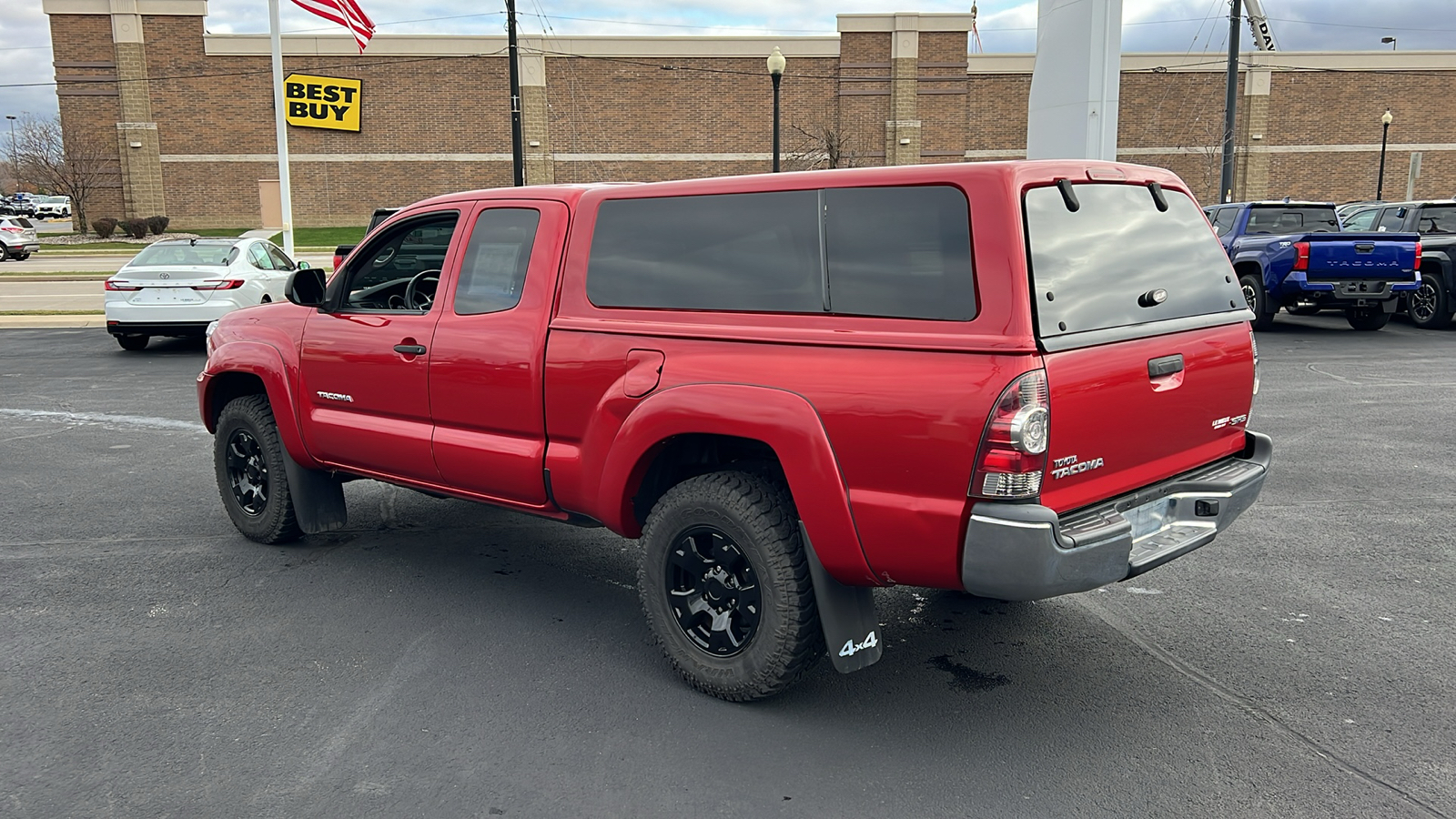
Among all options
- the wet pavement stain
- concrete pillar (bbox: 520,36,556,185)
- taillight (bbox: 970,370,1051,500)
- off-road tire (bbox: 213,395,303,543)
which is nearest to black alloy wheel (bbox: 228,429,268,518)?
off-road tire (bbox: 213,395,303,543)

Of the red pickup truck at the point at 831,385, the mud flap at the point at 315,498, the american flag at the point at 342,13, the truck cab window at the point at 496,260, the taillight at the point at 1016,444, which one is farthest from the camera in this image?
the american flag at the point at 342,13

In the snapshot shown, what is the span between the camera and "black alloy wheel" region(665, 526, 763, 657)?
157 inches

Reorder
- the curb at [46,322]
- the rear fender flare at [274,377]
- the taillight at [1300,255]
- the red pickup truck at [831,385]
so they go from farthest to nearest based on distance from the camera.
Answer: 1. the curb at [46,322]
2. the taillight at [1300,255]
3. the rear fender flare at [274,377]
4. the red pickup truck at [831,385]

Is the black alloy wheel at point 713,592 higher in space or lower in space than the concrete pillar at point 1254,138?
lower

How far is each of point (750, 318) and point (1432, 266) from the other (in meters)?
16.1

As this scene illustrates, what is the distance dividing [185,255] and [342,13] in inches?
263

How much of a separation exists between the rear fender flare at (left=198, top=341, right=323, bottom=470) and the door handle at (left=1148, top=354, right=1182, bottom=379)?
419 cm

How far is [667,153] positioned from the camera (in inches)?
1799

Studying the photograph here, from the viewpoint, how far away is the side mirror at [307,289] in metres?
5.57

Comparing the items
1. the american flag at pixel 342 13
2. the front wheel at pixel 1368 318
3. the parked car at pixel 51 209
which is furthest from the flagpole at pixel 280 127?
the parked car at pixel 51 209

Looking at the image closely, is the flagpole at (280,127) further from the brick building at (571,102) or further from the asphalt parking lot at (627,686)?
the brick building at (571,102)

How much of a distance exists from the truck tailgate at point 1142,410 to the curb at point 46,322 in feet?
61.4

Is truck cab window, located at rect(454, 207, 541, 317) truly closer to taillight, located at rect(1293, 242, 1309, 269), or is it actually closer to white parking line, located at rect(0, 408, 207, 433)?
white parking line, located at rect(0, 408, 207, 433)

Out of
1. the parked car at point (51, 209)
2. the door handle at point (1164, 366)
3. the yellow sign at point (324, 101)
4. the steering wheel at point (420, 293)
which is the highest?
the yellow sign at point (324, 101)
